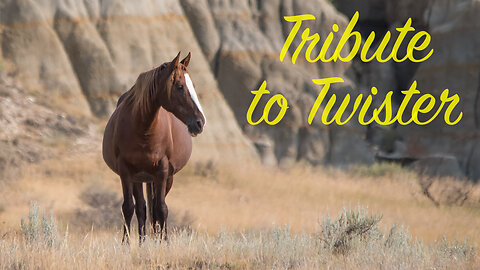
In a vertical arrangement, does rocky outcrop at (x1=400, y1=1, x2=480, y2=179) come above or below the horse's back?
above

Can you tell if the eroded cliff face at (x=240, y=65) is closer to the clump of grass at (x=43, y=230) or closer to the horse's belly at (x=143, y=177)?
the clump of grass at (x=43, y=230)

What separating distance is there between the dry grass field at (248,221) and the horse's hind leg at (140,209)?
0.40 meters

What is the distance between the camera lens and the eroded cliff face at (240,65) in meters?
29.8

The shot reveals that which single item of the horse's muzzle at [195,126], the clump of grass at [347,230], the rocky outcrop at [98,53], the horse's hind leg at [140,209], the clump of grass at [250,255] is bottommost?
the clump of grass at [250,255]

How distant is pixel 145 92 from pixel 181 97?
0.63m

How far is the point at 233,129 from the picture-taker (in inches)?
1341

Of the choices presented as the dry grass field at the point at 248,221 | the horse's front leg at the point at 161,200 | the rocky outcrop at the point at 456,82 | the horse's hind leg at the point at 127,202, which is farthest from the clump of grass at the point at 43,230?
the rocky outcrop at the point at 456,82

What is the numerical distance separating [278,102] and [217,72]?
3.64 metres

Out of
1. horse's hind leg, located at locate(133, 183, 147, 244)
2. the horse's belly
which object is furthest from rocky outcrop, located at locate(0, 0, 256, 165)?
the horse's belly

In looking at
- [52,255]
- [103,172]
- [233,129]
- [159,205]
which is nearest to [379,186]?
[233,129]

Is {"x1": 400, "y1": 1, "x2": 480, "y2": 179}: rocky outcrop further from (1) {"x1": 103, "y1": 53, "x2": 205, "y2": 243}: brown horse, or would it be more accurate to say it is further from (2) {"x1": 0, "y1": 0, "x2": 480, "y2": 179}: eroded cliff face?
(1) {"x1": 103, "y1": 53, "x2": 205, "y2": 243}: brown horse

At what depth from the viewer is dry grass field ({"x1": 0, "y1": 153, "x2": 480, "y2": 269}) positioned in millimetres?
7781

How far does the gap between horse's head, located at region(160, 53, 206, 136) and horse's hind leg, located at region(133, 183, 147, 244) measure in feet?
5.51

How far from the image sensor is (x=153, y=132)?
27.8ft
